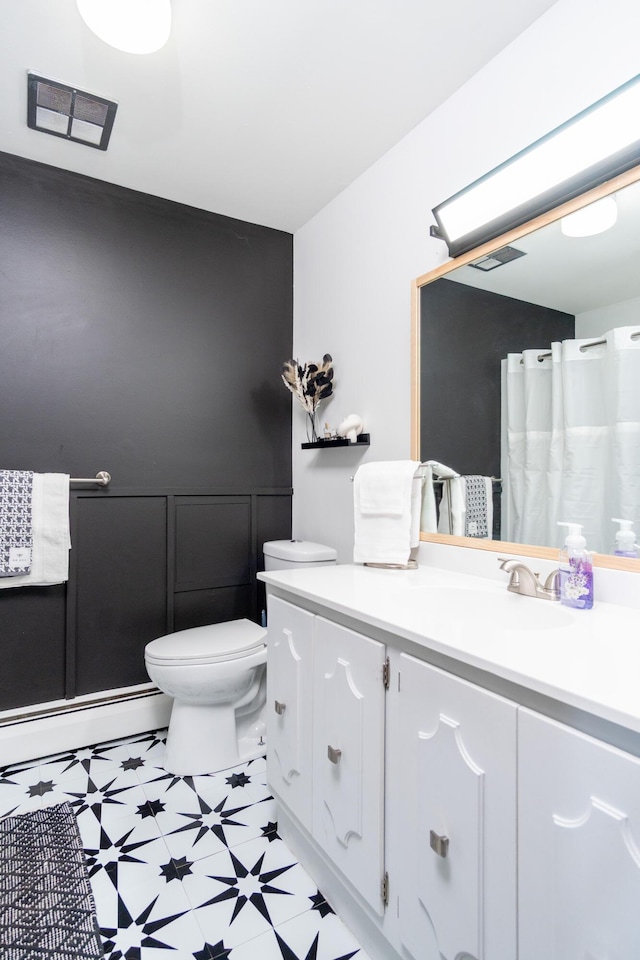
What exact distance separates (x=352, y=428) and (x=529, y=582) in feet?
3.09

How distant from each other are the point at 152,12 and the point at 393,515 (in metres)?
1.51

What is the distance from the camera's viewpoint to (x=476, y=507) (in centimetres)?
153

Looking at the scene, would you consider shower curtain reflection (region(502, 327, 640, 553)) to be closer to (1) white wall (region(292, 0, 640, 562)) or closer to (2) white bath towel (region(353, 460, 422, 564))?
(2) white bath towel (region(353, 460, 422, 564))

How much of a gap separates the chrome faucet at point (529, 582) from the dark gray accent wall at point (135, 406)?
1.43 metres

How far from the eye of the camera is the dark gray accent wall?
1984mm

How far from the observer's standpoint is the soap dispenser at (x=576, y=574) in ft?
3.64

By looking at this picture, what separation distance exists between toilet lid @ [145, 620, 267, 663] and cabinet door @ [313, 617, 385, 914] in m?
0.67

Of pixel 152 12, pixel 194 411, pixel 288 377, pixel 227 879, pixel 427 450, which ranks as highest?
pixel 152 12

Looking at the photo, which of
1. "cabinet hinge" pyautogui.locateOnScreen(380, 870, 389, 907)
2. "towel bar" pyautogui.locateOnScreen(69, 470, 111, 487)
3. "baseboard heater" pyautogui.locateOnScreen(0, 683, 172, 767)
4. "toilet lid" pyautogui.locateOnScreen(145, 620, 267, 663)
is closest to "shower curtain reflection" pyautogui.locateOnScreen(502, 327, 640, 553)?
"cabinet hinge" pyautogui.locateOnScreen(380, 870, 389, 907)

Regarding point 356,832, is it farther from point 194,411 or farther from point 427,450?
point 194,411

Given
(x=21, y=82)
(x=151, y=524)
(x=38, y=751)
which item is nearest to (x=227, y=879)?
(x=38, y=751)

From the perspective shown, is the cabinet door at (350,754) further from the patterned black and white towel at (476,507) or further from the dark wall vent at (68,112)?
the dark wall vent at (68,112)

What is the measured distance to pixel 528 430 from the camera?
54.1 inches

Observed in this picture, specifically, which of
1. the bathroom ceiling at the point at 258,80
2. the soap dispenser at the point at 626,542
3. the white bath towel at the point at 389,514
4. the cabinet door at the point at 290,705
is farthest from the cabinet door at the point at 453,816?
the bathroom ceiling at the point at 258,80
